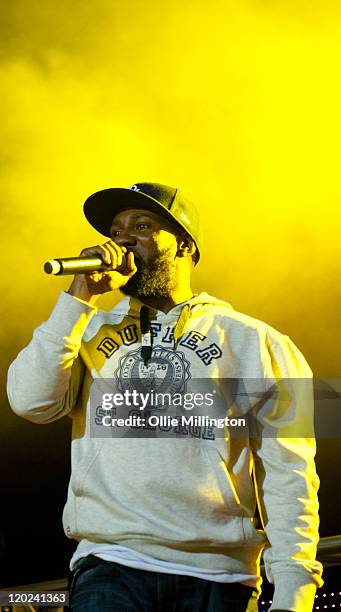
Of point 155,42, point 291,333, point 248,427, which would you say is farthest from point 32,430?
point 155,42

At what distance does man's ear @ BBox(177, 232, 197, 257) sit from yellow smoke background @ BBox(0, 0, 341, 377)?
710mm

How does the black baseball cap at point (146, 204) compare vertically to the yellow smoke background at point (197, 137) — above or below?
below

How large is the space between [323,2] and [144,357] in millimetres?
1510

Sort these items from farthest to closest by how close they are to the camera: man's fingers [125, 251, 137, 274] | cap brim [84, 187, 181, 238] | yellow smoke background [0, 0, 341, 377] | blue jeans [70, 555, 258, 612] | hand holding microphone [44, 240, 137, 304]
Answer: yellow smoke background [0, 0, 341, 377] < cap brim [84, 187, 181, 238] < man's fingers [125, 251, 137, 274] < hand holding microphone [44, 240, 137, 304] < blue jeans [70, 555, 258, 612]

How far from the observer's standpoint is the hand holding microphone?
5.16 ft

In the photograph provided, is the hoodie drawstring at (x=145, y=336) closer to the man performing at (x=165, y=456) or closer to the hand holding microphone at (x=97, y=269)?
the man performing at (x=165, y=456)

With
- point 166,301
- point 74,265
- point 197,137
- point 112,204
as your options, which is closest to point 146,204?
point 112,204

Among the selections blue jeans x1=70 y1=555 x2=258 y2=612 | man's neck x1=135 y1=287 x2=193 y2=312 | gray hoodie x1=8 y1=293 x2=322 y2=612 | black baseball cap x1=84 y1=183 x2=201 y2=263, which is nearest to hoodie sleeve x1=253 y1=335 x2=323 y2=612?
gray hoodie x1=8 y1=293 x2=322 y2=612

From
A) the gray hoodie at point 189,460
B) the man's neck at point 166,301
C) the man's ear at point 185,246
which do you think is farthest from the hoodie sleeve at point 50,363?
the man's ear at point 185,246

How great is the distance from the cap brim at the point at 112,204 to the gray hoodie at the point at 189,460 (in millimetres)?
251

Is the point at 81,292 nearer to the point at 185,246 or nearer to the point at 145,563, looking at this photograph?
the point at 185,246

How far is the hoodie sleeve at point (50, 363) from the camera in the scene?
1562 mm

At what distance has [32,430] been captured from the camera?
8.36 feet

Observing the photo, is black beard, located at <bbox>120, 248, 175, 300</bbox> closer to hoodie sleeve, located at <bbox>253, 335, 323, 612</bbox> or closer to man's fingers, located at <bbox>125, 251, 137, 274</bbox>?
man's fingers, located at <bbox>125, 251, 137, 274</bbox>
